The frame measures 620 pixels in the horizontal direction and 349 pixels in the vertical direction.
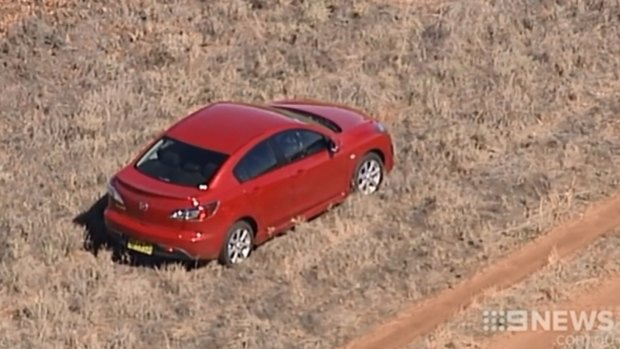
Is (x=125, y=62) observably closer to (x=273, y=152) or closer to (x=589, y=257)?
(x=273, y=152)

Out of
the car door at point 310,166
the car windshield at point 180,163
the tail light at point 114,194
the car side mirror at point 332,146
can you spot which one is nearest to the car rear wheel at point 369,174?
the car door at point 310,166

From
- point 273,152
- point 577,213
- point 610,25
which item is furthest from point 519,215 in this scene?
point 610,25

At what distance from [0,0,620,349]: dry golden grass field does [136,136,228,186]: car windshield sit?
37.4 inches

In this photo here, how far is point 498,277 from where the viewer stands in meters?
14.8

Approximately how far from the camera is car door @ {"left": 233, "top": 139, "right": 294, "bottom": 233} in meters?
15.4

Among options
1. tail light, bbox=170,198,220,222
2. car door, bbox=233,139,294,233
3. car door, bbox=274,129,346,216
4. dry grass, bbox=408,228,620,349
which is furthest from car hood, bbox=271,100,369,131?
dry grass, bbox=408,228,620,349

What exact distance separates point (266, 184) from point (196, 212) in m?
0.94

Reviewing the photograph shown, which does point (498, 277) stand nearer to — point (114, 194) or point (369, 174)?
point (369, 174)

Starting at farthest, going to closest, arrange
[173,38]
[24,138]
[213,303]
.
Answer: [173,38]
[24,138]
[213,303]

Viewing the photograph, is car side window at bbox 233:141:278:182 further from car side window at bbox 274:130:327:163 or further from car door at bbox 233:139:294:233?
car side window at bbox 274:130:327:163

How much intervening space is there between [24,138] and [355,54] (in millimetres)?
5216

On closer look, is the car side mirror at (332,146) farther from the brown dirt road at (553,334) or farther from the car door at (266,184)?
the brown dirt road at (553,334)

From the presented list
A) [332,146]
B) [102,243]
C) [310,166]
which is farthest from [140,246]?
[332,146]

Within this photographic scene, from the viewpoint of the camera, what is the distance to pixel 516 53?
2095 cm
